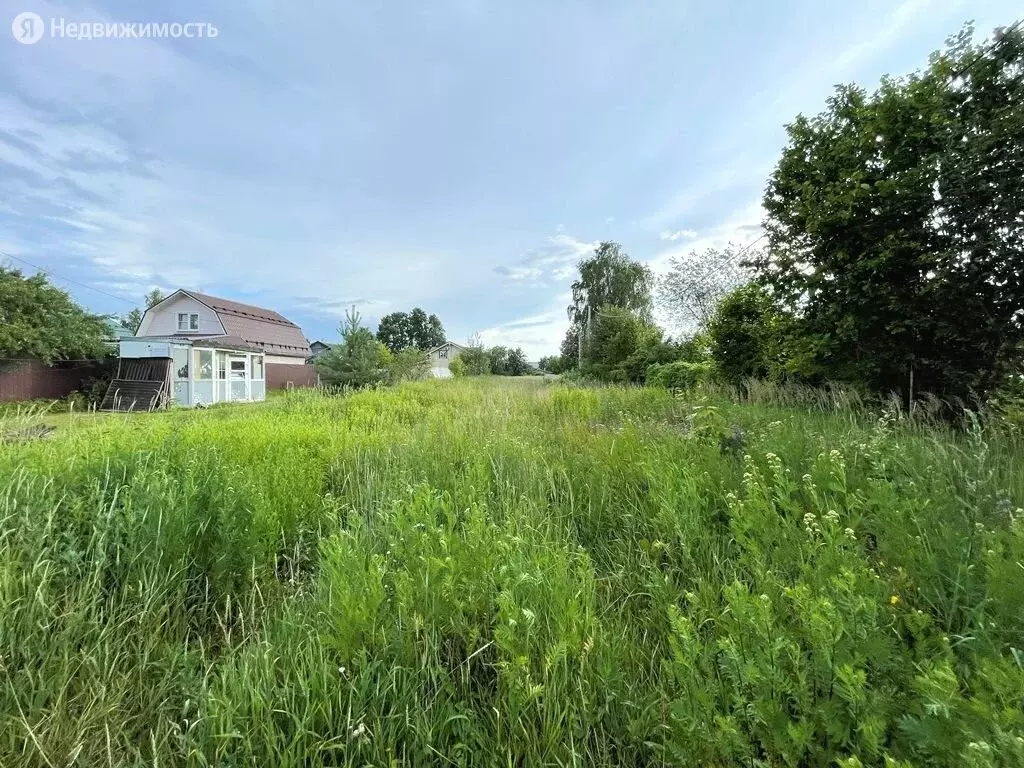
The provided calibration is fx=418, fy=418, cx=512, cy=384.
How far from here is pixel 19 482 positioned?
2.23 metres

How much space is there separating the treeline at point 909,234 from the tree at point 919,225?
13mm

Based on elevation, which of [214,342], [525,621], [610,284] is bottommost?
[525,621]

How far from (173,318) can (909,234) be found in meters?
27.8

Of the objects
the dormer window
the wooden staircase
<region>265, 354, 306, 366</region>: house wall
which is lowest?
the wooden staircase

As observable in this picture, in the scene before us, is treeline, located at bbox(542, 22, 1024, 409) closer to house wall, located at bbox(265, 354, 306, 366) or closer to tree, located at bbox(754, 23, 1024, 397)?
tree, located at bbox(754, 23, 1024, 397)

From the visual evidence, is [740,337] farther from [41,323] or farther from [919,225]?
[41,323]

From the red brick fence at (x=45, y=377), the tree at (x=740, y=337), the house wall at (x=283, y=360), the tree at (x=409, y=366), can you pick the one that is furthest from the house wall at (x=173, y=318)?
the tree at (x=740, y=337)

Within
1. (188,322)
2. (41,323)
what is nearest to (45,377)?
(41,323)

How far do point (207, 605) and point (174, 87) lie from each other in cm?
662

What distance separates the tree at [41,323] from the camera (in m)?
13.2

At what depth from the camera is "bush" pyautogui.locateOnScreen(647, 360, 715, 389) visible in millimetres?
9422

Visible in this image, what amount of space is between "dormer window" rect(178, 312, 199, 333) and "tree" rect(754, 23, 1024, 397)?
2527cm

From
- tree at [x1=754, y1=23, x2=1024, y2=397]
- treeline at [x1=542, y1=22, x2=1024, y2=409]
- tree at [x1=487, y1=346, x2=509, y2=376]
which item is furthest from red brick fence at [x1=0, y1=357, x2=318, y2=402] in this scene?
tree at [x1=487, y1=346, x2=509, y2=376]

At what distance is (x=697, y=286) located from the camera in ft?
60.1
